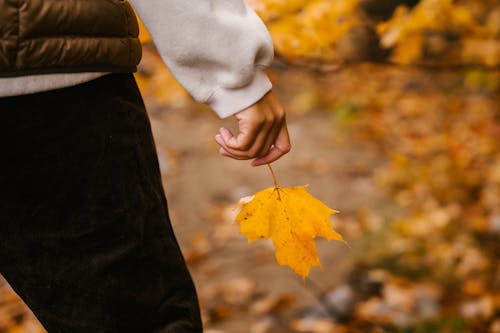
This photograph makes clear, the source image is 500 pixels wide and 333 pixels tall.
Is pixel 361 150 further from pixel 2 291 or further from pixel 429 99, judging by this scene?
pixel 2 291

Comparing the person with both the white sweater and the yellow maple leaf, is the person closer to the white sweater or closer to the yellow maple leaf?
the white sweater

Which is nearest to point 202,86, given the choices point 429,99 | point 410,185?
point 410,185

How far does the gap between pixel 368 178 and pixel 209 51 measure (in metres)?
3.55

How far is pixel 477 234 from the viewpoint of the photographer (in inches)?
125

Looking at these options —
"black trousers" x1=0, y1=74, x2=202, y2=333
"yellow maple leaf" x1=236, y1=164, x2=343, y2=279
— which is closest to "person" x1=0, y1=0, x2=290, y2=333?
"black trousers" x1=0, y1=74, x2=202, y2=333

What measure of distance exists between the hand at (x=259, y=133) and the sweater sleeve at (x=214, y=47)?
2 cm

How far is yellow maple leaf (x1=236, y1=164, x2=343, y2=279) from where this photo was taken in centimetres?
115

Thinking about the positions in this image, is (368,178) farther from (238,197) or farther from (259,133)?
(259,133)

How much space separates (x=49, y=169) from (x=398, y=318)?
217cm

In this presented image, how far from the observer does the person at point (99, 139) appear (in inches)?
32.5

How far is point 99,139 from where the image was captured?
0.88 meters

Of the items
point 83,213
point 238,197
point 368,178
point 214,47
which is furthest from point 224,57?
point 368,178

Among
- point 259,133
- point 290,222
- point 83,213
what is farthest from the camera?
point 290,222

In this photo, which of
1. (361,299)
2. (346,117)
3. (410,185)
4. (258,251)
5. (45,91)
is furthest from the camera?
(346,117)
